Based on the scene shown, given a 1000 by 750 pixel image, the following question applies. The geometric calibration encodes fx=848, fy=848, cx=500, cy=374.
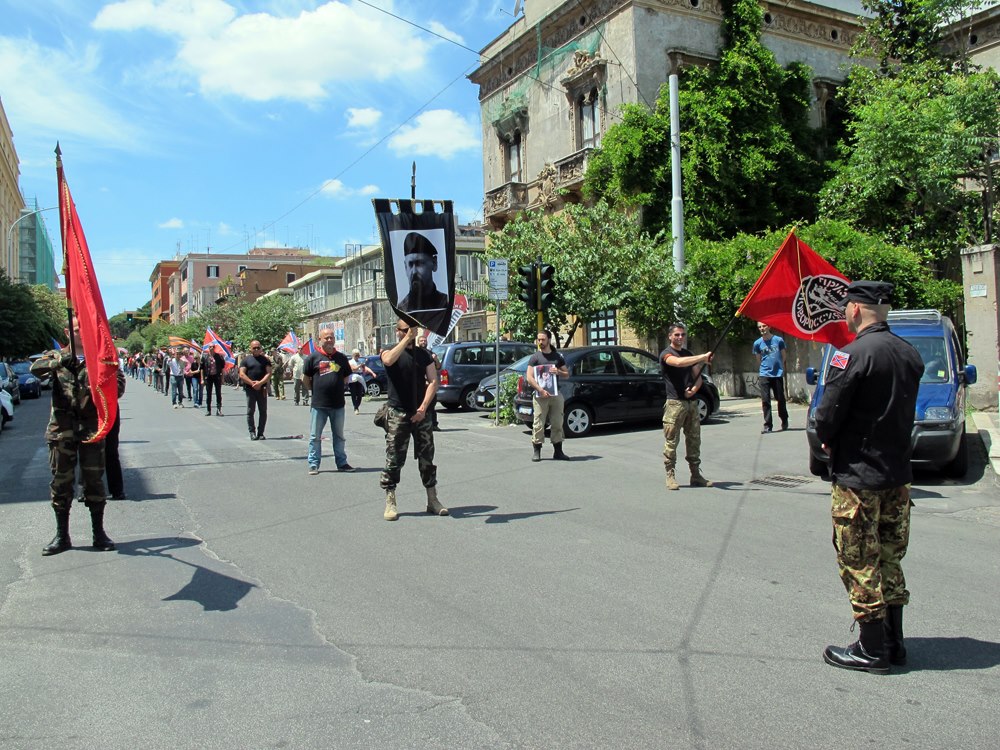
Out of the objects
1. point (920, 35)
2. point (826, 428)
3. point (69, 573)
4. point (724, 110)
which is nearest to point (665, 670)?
point (826, 428)

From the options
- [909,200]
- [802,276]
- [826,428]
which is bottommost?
[826,428]

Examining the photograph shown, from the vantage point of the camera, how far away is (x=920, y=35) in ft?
82.8

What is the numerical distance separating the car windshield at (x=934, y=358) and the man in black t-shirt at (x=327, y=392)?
23.9 ft

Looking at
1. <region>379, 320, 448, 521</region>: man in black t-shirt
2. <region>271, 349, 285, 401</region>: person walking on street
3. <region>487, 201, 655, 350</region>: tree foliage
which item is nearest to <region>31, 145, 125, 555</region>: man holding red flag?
<region>379, 320, 448, 521</region>: man in black t-shirt

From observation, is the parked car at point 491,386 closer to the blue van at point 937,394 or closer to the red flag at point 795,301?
the blue van at point 937,394

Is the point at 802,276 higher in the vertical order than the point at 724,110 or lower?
lower

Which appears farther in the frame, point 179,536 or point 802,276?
point 802,276

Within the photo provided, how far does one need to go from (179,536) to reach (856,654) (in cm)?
557

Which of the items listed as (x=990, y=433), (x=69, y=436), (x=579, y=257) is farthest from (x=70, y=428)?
(x=579, y=257)

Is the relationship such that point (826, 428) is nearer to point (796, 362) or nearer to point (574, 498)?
point (574, 498)

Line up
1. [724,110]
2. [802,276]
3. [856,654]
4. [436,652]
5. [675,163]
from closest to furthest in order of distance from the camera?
[856,654], [436,652], [802,276], [675,163], [724,110]

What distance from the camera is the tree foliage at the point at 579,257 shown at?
20.5 meters

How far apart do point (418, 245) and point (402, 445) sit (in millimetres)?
2687

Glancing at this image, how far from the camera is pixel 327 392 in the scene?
1108 cm
